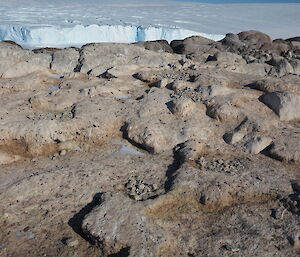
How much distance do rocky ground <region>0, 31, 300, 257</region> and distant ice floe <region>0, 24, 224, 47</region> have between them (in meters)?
44.1

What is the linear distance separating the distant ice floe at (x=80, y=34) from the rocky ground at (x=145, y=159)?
145 ft

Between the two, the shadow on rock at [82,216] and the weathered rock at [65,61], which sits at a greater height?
the weathered rock at [65,61]

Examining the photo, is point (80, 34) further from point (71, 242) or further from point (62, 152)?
point (71, 242)

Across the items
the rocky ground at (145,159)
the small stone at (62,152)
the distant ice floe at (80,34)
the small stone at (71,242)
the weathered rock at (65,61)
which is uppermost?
the weathered rock at (65,61)

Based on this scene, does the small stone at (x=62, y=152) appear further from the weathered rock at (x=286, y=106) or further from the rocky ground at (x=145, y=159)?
the weathered rock at (x=286, y=106)

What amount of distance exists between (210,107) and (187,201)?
6691 millimetres

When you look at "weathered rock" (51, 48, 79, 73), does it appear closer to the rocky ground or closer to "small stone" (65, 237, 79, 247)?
the rocky ground

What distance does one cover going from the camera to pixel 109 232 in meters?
9.86

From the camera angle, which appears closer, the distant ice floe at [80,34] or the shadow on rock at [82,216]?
the shadow on rock at [82,216]

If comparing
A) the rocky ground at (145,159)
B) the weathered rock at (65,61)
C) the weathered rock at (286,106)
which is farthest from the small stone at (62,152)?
the weathered rock at (286,106)

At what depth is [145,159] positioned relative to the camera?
14.3 m

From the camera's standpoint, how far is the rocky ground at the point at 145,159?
10.1 m

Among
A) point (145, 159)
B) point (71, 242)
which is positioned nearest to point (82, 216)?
point (71, 242)

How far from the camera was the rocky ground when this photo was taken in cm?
1005
